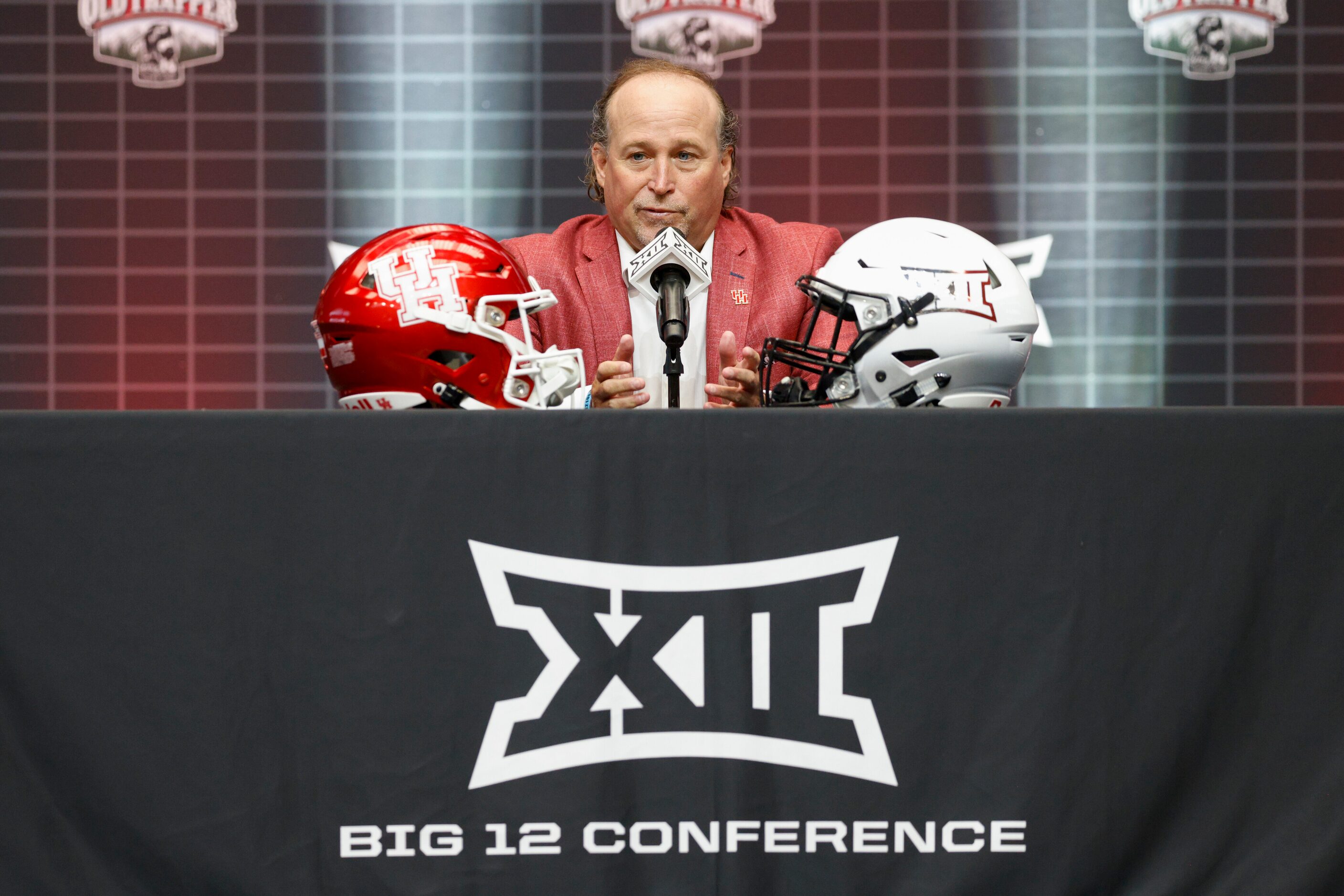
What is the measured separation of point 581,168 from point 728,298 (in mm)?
1164

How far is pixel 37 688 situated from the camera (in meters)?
1.28

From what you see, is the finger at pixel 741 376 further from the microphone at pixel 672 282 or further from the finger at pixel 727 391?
the microphone at pixel 672 282

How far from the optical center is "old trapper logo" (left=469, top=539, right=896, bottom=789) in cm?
127

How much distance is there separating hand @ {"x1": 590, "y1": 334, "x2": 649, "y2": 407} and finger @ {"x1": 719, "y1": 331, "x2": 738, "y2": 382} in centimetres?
14

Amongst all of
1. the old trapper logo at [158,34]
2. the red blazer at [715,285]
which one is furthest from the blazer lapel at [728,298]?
the old trapper logo at [158,34]

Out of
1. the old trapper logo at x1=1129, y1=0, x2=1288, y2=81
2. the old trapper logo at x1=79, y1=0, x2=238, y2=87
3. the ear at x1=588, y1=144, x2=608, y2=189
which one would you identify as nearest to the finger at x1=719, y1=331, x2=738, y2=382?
the ear at x1=588, y1=144, x2=608, y2=189

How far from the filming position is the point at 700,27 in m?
3.26

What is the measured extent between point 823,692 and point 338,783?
53 centimetres

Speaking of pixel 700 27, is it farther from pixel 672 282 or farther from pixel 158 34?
pixel 672 282

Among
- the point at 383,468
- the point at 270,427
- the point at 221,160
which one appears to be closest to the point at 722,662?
the point at 383,468

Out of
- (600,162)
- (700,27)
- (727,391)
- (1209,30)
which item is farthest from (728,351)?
(1209,30)

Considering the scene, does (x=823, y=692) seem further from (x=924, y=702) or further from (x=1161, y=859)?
(x=1161, y=859)

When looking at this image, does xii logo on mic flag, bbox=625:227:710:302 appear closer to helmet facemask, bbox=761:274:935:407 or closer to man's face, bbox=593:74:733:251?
helmet facemask, bbox=761:274:935:407

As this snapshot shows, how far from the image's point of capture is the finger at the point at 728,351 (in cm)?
187
